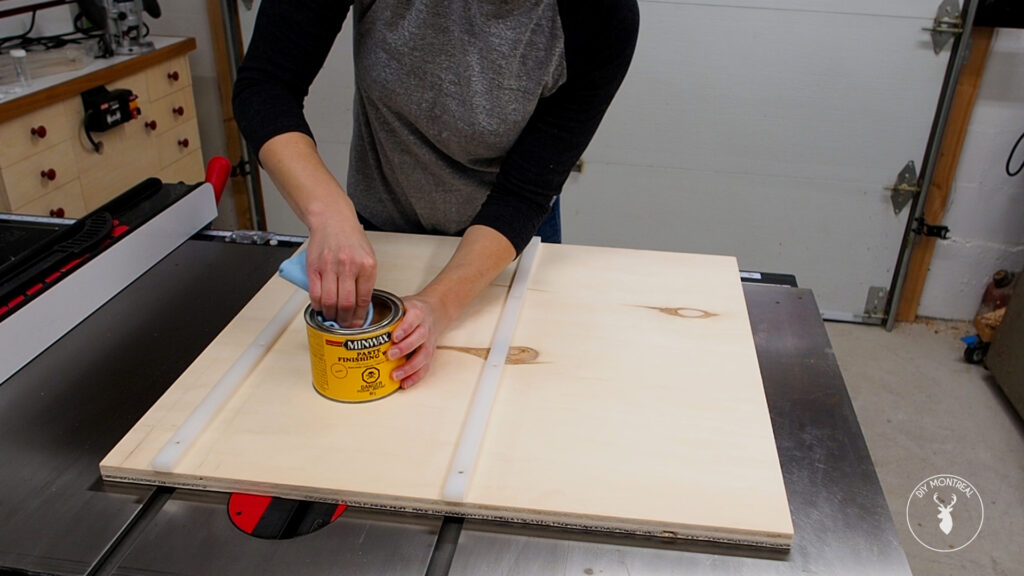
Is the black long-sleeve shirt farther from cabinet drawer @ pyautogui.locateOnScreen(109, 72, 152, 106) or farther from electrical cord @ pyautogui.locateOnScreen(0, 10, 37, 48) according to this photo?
electrical cord @ pyautogui.locateOnScreen(0, 10, 37, 48)

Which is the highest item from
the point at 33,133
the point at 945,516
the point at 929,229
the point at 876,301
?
the point at 33,133

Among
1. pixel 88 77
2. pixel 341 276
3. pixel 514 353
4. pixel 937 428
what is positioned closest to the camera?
pixel 341 276

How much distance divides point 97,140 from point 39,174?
228mm

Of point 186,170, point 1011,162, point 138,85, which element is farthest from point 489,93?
point 1011,162

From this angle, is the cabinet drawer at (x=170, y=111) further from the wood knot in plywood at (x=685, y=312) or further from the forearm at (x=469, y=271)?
the wood knot in plywood at (x=685, y=312)

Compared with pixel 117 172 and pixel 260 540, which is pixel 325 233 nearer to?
pixel 260 540

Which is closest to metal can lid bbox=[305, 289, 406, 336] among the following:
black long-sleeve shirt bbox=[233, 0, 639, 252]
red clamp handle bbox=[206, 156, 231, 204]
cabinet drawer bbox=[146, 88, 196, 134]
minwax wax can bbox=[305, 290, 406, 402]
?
minwax wax can bbox=[305, 290, 406, 402]

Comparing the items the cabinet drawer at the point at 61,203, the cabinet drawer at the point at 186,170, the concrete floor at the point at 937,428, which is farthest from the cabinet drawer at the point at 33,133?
the concrete floor at the point at 937,428

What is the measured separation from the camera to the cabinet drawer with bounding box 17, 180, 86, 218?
2043 mm

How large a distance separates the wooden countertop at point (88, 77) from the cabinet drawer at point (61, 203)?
0.78 ft

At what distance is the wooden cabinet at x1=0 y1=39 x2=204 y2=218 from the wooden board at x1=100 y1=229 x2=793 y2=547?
4.24 feet

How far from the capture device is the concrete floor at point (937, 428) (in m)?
1.89

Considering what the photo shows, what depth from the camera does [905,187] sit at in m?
2.57

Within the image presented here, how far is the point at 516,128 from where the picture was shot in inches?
43.5
